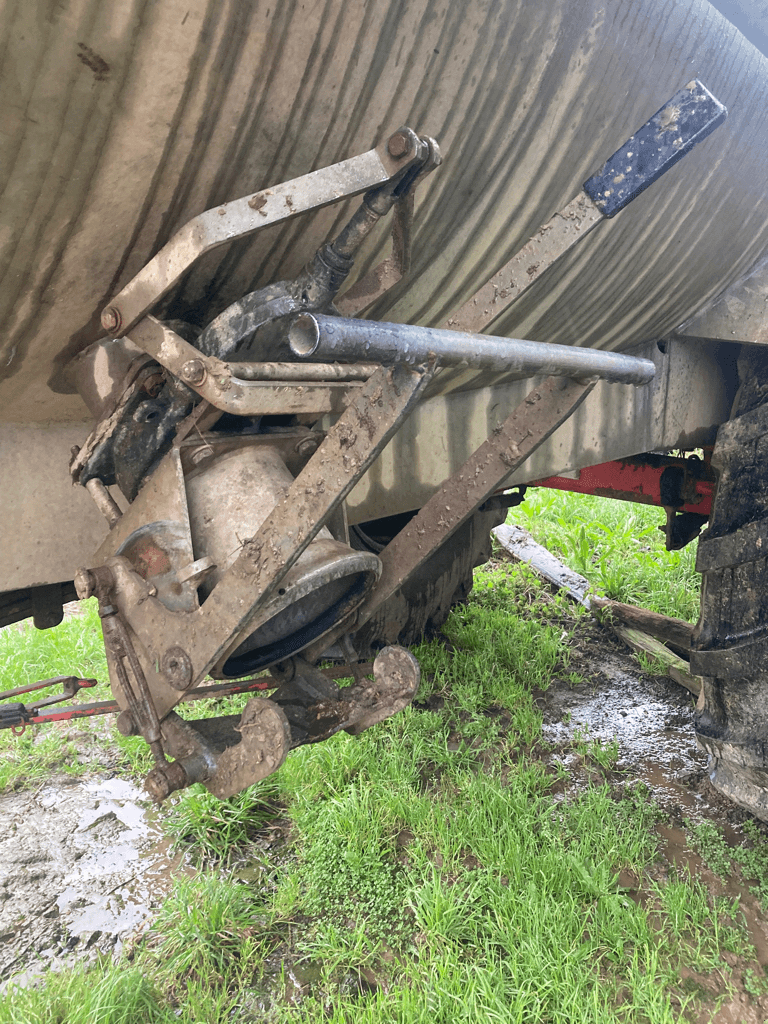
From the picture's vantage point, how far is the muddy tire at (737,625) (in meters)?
2.17

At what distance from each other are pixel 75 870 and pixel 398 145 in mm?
2431

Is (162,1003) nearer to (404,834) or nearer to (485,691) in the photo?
(404,834)

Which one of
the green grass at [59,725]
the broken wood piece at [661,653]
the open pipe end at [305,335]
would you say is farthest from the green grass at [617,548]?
the open pipe end at [305,335]

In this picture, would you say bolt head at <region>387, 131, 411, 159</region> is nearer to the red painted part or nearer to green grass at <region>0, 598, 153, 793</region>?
the red painted part

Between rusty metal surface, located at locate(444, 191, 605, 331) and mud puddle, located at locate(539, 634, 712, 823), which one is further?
mud puddle, located at locate(539, 634, 712, 823)

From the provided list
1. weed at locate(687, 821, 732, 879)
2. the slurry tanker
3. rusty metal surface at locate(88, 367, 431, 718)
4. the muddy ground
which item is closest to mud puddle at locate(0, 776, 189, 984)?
the muddy ground

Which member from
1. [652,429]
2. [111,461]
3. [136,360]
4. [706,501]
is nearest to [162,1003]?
[111,461]

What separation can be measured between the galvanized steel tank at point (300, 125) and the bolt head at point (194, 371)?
221mm

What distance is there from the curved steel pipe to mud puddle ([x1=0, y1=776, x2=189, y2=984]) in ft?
6.51

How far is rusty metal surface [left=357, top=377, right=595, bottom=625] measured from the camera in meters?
1.58

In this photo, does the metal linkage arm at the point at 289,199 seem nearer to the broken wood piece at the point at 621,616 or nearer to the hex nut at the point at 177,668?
the hex nut at the point at 177,668

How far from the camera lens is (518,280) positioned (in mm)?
1391

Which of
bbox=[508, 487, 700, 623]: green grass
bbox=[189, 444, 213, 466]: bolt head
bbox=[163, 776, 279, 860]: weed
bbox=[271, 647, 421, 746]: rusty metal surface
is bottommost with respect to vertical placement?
bbox=[163, 776, 279, 860]: weed

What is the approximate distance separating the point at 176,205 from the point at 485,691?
2.87 metres
